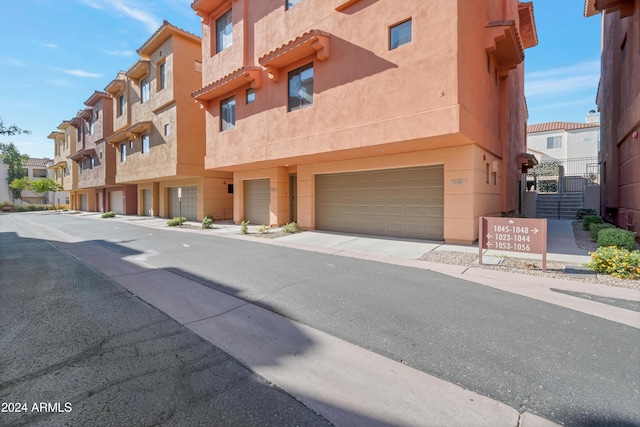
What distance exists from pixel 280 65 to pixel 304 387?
12721 mm

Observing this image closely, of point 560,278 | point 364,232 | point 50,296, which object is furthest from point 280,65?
point 560,278

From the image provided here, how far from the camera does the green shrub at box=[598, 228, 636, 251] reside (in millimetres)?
7504

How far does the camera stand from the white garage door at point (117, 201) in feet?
107

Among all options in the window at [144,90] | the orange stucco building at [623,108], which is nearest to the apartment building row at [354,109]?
the orange stucco building at [623,108]

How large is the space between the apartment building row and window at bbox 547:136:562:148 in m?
23.8

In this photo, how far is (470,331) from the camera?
3877mm

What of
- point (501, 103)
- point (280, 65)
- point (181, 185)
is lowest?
point (181, 185)

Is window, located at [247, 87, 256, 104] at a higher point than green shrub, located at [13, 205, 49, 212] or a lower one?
higher

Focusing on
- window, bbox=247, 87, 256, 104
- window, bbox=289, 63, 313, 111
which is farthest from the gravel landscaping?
window, bbox=247, 87, 256, 104

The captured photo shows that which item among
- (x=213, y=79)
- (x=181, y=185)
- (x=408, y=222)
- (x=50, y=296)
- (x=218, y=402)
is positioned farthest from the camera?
(x=181, y=185)

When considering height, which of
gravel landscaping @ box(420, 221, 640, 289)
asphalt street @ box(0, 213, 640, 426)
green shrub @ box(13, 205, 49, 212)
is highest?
green shrub @ box(13, 205, 49, 212)

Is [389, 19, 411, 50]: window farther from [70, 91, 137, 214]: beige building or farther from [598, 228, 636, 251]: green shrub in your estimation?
[70, 91, 137, 214]: beige building

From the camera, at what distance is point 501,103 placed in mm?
13836

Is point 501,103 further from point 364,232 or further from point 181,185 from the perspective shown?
point 181,185
